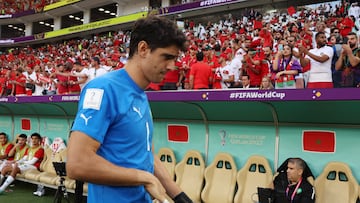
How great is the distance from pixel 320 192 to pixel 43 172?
651 cm

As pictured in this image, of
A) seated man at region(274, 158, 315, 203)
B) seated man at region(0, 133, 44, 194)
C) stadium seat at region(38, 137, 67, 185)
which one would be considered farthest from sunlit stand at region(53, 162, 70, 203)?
seated man at region(274, 158, 315, 203)

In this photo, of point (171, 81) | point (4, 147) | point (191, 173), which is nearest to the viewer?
point (191, 173)

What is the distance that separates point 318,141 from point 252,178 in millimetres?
1145

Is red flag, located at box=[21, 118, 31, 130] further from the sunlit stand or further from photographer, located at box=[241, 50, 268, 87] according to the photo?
photographer, located at box=[241, 50, 268, 87]

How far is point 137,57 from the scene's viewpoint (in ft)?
5.54

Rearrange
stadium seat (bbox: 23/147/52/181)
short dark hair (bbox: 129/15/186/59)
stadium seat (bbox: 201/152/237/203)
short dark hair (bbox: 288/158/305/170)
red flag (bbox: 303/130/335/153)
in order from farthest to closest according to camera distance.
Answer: stadium seat (bbox: 23/147/52/181) < stadium seat (bbox: 201/152/237/203) < red flag (bbox: 303/130/335/153) < short dark hair (bbox: 288/158/305/170) < short dark hair (bbox: 129/15/186/59)

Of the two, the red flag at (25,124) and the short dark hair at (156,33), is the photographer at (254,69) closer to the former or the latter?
the short dark hair at (156,33)

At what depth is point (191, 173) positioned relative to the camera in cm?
702

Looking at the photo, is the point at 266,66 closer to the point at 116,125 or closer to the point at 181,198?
the point at 181,198

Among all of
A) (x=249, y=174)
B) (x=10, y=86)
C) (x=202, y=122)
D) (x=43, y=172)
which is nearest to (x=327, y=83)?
(x=249, y=174)

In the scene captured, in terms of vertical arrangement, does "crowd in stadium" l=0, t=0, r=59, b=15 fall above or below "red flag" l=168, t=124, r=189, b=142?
above

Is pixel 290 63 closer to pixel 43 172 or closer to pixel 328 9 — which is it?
pixel 43 172

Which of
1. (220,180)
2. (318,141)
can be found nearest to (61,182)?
(220,180)

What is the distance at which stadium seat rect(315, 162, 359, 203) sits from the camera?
16.9 ft
